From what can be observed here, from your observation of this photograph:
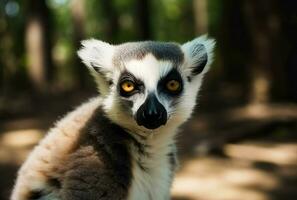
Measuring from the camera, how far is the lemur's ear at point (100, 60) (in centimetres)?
391

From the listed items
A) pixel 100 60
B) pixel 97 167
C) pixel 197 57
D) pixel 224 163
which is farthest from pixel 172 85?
pixel 224 163

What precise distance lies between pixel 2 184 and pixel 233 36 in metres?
10.3

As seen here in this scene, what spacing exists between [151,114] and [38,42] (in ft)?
40.8

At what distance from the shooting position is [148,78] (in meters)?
3.55

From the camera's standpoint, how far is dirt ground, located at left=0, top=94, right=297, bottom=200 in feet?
23.9

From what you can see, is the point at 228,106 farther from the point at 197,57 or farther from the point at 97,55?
the point at 97,55

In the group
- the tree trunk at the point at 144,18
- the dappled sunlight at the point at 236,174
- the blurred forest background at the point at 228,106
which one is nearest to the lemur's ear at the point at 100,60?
the blurred forest background at the point at 228,106

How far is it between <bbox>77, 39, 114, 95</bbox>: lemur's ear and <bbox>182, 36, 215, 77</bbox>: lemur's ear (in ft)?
1.90

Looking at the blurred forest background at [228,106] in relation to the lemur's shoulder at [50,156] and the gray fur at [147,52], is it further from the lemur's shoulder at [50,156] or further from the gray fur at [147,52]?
the lemur's shoulder at [50,156]

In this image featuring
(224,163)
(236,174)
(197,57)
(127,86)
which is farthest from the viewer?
(224,163)

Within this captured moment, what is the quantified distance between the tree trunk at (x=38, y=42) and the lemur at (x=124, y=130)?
446 inches

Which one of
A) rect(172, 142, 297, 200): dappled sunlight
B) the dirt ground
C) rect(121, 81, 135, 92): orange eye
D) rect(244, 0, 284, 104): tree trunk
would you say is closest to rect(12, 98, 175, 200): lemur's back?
rect(121, 81, 135, 92): orange eye

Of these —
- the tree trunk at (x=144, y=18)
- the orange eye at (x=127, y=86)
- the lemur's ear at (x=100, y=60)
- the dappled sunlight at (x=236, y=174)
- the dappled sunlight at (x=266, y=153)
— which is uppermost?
the tree trunk at (x=144, y=18)

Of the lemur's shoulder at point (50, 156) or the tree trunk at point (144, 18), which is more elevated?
the tree trunk at point (144, 18)
